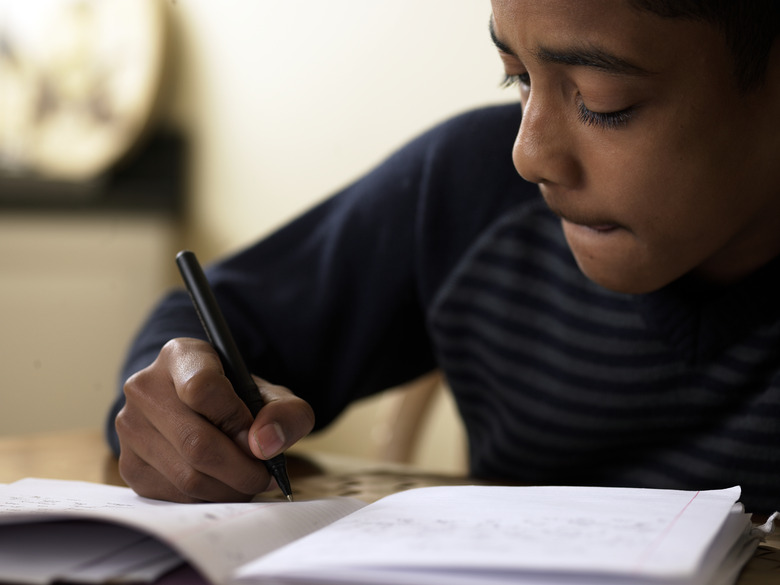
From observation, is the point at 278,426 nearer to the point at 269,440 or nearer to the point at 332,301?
the point at 269,440

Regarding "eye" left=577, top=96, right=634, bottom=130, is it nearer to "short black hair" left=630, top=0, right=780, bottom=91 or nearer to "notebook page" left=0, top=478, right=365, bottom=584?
"short black hair" left=630, top=0, right=780, bottom=91

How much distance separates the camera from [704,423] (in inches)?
32.7

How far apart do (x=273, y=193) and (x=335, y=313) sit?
1.07 metres

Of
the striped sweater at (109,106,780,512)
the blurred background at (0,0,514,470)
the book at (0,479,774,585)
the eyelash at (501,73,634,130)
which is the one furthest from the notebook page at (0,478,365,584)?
the blurred background at (0,0,514,470)

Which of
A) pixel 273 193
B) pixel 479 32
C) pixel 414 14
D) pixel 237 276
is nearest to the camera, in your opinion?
pixel 237 276

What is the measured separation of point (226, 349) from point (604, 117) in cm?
31

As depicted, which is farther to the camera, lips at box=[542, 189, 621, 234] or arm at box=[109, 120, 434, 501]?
arm at box=[109, 120, 434, 501]

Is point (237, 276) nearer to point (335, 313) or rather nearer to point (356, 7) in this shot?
point (335, 313)

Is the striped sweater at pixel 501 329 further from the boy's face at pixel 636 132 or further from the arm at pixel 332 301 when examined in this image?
the boy's face at pixel 636 132

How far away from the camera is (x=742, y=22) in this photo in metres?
0.60

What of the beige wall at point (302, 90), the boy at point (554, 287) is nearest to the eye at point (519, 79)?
the boy at point (554, 287)

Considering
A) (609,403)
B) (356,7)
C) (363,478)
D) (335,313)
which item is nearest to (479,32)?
(356,7)

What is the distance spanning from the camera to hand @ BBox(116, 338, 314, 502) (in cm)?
59

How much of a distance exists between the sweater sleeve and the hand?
0.92 feet
